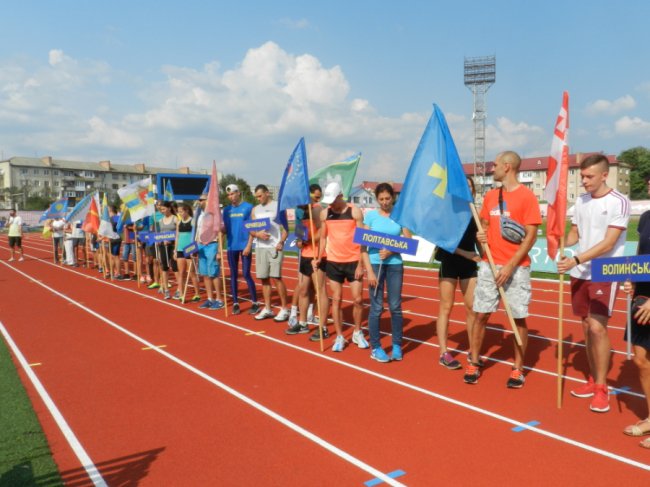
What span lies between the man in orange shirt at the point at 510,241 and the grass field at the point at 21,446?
12.3ft

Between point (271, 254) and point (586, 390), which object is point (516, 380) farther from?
point (271, 254)

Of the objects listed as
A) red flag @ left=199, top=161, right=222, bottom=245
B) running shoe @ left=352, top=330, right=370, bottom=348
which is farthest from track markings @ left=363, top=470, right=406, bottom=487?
red flag @ left=199, top=161, right=222, bottom=245

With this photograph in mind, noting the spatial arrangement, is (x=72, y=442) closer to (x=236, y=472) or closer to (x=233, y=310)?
(x=236, y=472)

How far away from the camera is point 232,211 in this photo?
882cm

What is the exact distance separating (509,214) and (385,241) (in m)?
1.37

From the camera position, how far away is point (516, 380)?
477 centimetres

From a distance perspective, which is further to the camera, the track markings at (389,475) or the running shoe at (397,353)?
the running shoe at (397,353)

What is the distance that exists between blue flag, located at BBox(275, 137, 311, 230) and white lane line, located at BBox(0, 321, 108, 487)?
3473 millimetres

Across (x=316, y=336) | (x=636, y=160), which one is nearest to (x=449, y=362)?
(x=316, y=336)

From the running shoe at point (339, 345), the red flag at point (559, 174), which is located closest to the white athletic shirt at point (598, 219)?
the red flag at point (559, 174)

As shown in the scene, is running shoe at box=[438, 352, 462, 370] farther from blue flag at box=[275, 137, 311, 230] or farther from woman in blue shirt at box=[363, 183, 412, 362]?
blue flag at box=[275, 137, 311, 230]

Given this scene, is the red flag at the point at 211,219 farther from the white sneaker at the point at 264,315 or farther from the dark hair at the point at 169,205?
the dark hair at the point at 169,205

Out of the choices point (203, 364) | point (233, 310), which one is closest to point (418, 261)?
point (233, 310)

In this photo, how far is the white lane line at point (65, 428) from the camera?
11.1ft
